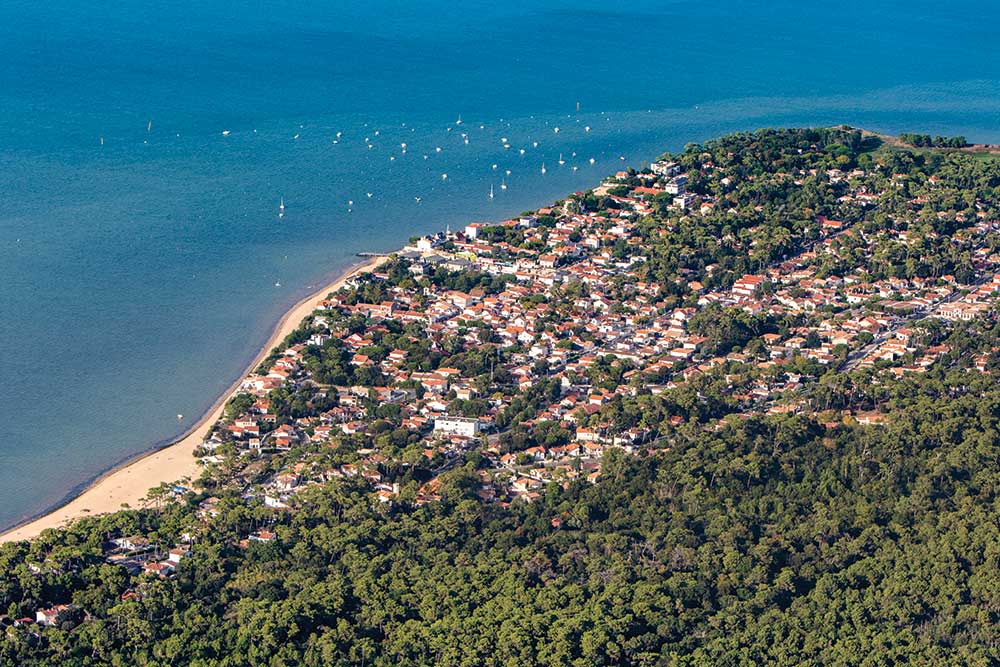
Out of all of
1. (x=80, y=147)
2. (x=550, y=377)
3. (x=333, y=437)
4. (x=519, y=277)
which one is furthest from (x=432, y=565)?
(x=80, y=147)

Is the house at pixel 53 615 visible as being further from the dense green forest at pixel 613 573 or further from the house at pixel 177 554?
the house at pixel 177 554

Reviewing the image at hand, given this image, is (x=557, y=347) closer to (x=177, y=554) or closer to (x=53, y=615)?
(x=177, y=554)

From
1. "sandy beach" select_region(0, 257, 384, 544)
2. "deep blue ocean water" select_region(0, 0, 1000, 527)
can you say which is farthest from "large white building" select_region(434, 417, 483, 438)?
"deep blue ocean water" select_region(0, 0, 1000, 527)

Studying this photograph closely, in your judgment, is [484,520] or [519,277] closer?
[484,520]

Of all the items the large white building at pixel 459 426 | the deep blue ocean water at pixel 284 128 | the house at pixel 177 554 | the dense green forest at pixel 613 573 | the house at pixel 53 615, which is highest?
the deep blue ocean water at pixel 284 128

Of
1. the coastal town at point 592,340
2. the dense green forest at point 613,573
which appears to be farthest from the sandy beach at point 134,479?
the dense green forest at point 613,573

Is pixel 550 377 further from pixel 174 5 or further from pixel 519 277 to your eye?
pixel 174 5

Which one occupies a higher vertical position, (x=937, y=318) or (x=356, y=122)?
(x=356, y=122)
